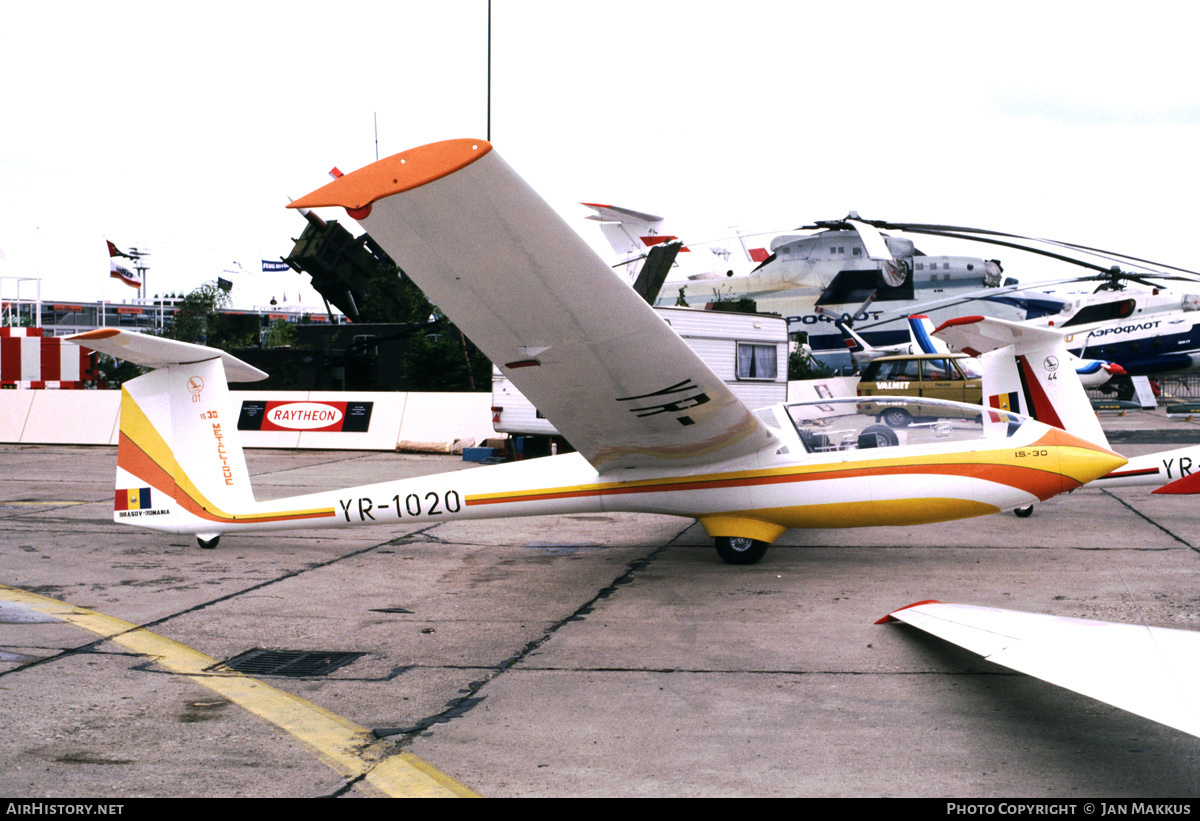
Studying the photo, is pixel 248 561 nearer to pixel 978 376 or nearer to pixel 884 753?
pixel 884 753

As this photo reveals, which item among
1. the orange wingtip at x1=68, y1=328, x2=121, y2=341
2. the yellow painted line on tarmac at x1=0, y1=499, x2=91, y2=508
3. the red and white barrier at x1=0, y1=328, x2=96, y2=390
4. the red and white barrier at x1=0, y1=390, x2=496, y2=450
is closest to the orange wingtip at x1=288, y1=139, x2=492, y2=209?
the orange wingtip at x1=68, y1=328, x2=121, y2=341

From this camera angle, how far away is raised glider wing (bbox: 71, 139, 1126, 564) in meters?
7.05

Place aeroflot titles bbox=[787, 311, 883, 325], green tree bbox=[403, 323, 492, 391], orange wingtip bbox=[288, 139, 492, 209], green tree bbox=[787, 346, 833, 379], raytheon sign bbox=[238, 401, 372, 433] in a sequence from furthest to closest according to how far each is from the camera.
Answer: aeroflot titles bbox=[787, 311, 883, 325] → green tree bbox=[787, 346, 833, 379] → green tree bbox=[403, 323, 492, 391] → raytheon sign bbox=[238, 401, 372, 433] → orange wingtip bbox=[288, 139, 492, 209]

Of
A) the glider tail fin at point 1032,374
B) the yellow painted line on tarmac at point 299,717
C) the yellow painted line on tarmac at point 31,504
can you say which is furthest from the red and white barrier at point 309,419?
the yellow painted line on tarmac at point 299,717

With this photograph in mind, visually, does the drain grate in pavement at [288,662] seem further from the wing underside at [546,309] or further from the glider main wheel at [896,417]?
the glider main wheel at [896,417]

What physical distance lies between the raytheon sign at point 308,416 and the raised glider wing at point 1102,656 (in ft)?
58.5

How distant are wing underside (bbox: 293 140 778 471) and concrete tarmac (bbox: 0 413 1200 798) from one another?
1297 millimetres

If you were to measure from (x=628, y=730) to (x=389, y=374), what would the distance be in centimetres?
2660

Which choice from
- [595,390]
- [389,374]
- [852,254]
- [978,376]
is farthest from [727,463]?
[852,254]

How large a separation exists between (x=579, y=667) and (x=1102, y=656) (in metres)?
2.78

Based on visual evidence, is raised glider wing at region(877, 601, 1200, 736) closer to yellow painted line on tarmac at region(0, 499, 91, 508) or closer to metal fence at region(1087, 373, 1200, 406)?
yellow painted line on tarmac at region(0, 499, 91, 508)

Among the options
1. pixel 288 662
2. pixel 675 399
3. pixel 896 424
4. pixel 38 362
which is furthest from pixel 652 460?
pixel 38 362

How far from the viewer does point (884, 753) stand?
3.98 m

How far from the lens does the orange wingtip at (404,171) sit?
13.7 ft
